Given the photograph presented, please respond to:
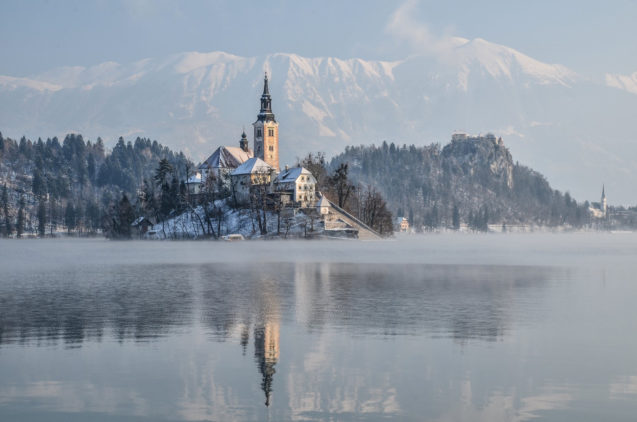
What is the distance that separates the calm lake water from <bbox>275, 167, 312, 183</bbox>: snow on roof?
396 feet

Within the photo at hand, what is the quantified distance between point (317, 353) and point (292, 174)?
147 meters

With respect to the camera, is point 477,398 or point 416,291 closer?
point 477,398

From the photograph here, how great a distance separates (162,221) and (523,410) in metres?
170

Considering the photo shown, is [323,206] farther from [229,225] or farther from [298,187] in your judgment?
Answer: [229,225]

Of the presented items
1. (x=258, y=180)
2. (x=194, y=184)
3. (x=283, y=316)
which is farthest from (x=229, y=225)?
(x=283, y=316)

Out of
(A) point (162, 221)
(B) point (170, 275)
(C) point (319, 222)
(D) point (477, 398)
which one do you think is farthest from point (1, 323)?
(A) point (162, 221)

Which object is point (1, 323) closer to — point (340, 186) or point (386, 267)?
point (386, 267)

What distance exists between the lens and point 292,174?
174 metres

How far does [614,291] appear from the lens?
50.9 m

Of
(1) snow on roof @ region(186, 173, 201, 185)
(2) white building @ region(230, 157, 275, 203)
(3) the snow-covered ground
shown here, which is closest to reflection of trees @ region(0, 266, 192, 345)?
(3) the snow-covered ground

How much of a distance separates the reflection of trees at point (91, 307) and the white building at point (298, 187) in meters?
109

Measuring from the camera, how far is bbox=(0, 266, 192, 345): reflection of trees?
31.3 m

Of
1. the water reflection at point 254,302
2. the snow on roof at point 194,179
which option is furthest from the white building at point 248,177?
the water reflection at point 254,302

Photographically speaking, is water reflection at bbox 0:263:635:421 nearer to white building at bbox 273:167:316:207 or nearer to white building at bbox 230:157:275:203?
white building at bbox 273:167:316:207
